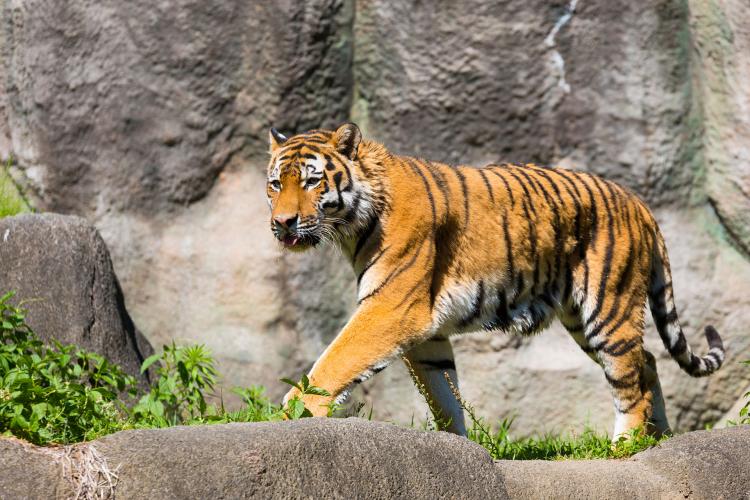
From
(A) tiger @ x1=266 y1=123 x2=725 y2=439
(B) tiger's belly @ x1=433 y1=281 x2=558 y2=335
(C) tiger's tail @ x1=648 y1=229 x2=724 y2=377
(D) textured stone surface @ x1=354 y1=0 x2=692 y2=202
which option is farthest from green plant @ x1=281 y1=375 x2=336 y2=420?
(D) textured stone surface @ x1=354 y1=0 x2=692 y2=202

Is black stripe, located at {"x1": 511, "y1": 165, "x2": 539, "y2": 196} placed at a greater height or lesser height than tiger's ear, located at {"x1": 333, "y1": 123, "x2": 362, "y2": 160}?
lesser

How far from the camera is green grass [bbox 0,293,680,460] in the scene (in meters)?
4.05

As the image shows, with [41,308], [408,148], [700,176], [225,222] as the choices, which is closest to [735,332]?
[700,176]

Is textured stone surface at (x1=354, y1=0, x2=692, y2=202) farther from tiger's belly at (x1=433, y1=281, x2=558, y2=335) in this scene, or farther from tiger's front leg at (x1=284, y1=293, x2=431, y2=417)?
tiger's front leg at (x1=284, y1=293, x2=431, y2=417)

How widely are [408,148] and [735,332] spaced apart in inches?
96.0

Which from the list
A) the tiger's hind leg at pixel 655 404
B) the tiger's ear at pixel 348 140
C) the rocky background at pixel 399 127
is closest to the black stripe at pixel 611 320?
the tiger's hind leg at pixel 655 404

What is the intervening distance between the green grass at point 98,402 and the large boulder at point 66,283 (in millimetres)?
169

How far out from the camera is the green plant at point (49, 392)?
3.88m

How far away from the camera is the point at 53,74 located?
7.23 m

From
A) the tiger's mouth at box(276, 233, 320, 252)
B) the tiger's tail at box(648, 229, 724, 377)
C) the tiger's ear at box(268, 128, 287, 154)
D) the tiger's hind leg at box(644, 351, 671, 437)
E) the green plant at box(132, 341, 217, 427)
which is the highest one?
the tiger's ear at box(268, 128, 287, 154)

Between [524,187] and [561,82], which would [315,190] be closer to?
[524,187]

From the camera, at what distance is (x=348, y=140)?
16.9 ft

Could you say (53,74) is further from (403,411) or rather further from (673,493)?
(673,493)

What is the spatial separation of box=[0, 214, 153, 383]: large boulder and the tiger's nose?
54.1 inches
